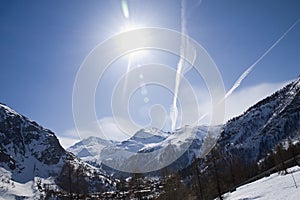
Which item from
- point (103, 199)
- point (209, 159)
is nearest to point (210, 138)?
point (209, 159)

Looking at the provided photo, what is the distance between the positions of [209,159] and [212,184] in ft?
12.8

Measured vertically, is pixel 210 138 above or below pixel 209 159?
above

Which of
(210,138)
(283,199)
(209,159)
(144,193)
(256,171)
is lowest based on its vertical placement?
(283,199)

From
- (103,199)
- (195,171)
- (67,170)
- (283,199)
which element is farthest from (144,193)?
(283,199)

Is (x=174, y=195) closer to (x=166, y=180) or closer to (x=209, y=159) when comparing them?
(x=166, y=180)

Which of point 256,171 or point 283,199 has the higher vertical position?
point 256,171

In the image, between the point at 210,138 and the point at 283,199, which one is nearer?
Result: the point at 283,199

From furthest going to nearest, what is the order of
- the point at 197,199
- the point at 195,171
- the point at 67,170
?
the point at 197,199 < the point at 195,171 < the point at 67,170

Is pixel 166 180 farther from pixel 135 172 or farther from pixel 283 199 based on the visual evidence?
pixel 283 199

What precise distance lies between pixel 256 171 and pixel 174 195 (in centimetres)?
8263

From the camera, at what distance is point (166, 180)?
67250 millimetres

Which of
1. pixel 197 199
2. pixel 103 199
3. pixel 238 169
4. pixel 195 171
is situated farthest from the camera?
pixel 103 199

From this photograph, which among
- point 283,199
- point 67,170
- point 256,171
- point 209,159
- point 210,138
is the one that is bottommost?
point 283,199

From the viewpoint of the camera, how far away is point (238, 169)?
11269cm
